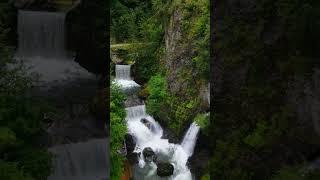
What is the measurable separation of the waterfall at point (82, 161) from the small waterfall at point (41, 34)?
1.09 meters

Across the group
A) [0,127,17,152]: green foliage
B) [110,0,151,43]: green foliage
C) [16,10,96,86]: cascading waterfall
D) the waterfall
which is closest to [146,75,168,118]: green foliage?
[110,0,151,43]: green foliage

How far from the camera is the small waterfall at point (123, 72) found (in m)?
10.8

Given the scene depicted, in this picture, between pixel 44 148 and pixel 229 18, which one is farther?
pixel 229 18

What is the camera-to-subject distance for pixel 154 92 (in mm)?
9820

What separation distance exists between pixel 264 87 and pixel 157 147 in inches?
144

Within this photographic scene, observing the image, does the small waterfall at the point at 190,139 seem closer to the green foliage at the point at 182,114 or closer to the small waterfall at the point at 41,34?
the green foliage at the point at 182,114

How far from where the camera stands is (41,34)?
5.11 m

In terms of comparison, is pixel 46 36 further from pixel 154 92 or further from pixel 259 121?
pixel 154 92

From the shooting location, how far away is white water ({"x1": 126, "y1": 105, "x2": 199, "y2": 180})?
8266 millimetres

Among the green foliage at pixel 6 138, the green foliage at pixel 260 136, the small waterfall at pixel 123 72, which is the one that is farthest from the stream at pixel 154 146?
the green foliage at pixel 6 138

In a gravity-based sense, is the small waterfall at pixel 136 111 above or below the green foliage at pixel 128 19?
below

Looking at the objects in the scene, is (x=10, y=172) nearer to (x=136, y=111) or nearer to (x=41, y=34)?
(x=41, y=34)

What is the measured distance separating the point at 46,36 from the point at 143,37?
5958 mm

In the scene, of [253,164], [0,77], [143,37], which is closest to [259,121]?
[253,164]
